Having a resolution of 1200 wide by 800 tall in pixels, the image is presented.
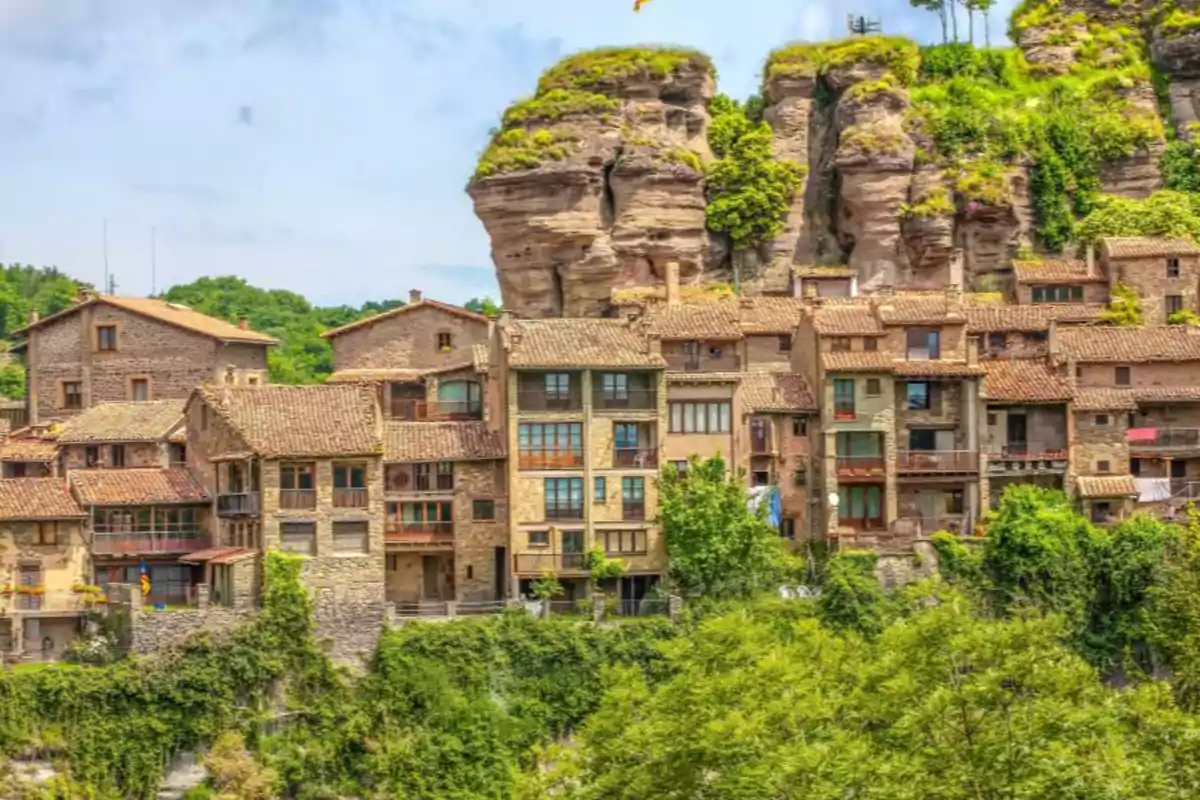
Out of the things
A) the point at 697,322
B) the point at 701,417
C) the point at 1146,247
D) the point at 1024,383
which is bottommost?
the point at 701,417

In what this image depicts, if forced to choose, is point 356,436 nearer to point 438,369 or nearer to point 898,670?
point 438,369

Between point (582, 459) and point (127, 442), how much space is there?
50.6 ft

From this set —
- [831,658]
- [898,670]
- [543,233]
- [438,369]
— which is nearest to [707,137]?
[543,233]

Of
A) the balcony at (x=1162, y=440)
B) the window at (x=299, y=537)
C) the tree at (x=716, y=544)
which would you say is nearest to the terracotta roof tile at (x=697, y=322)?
the tree at (x=716, y=544)

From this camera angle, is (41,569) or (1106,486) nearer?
(41,569)

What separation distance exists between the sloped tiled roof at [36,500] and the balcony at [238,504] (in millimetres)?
4270

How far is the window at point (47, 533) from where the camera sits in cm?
7762

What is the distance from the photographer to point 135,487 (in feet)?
262

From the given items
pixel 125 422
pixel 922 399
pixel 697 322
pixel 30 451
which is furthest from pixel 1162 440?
pixel 30 451

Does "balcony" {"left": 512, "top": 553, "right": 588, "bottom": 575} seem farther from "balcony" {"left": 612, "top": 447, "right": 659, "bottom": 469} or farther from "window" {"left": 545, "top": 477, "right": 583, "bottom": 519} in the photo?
"balcony" {"left": 612, "top": 447, "right": 659, "bottom": 469}

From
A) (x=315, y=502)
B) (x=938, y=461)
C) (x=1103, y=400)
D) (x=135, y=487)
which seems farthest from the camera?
(x=1103, y=400)

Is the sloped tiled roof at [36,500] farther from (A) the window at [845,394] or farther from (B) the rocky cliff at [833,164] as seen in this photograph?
(A) the window at [845,394]

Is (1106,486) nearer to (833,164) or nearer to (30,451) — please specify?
(833,164)

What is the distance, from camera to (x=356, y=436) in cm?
7788
